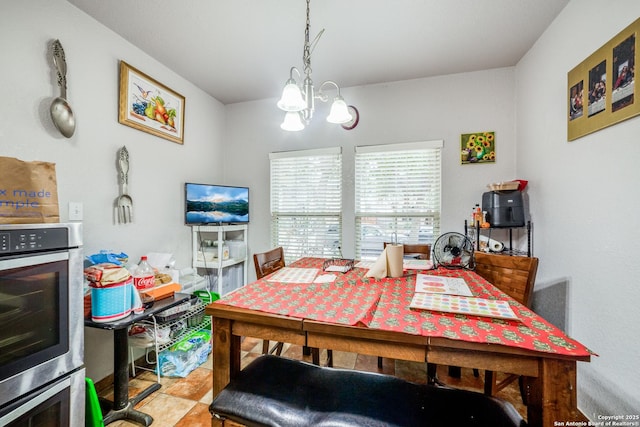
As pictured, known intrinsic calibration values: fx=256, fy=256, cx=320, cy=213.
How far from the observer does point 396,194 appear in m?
2.78

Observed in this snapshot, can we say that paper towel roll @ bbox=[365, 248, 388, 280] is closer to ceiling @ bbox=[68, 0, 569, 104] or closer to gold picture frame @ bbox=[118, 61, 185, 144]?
ceiling @ bbox=[68, 0, 569, 104]

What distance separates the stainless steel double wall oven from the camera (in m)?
0.91

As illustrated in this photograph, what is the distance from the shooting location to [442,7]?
172cm

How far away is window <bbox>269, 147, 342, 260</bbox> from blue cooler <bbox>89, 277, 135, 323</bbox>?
1837 mm

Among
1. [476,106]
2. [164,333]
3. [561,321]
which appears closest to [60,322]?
[164,333]

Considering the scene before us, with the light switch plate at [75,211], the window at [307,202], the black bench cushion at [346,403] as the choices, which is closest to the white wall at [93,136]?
the light switch plate at [75,211]

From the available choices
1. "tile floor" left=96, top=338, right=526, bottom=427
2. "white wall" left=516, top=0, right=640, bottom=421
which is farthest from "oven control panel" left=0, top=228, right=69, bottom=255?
"white wall" left=516, top=0, right=640, bottom=421

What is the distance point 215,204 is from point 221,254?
0.55 m

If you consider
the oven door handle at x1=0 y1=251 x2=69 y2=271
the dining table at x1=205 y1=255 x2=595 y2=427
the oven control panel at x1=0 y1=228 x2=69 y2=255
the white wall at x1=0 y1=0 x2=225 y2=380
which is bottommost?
the dining table at x1=205 y1=255 x2=595 y2=427

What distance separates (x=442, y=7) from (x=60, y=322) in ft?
8.95

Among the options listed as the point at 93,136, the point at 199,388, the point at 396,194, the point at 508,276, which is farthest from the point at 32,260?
the point at 396,194

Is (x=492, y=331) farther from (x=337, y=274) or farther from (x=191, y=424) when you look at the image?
(x=191, y=424)

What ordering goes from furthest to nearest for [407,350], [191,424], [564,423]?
[191,424] → [407,350] → [564,423]

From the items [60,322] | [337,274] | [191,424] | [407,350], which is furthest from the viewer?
[337,274]
